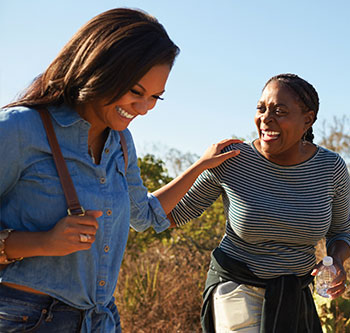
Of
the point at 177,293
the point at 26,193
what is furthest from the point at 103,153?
the point at 177,293

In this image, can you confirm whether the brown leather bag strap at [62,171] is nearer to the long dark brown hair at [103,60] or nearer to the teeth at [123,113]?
the long dark brown hair at [103,60]

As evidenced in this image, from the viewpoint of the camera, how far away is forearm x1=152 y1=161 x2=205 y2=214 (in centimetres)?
285

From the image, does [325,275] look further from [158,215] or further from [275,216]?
[158,215]

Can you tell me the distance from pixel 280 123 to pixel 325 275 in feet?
2.99

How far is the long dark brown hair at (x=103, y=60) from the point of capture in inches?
82.0

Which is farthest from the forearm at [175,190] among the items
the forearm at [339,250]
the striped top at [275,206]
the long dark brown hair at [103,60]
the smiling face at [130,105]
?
the forearm at [339,250]

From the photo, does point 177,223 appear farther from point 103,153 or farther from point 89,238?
point 89,238

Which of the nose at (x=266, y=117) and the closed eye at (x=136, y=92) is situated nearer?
the closed eye at (x=136, y=92)

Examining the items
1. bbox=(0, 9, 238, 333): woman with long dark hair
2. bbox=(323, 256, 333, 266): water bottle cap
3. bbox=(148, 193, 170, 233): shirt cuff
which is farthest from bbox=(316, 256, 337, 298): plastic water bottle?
bbox=(0, 9, 238, 333): woman with long dark hair

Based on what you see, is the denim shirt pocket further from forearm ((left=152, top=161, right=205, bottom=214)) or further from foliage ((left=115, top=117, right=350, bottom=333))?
foliage ((left=115, top=117, right=350, bottom=333))

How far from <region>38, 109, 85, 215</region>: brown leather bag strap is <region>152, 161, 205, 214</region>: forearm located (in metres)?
0.86

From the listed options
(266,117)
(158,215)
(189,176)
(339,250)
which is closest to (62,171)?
(158,215)

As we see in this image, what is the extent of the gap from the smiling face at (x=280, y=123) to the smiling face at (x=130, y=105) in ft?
4.41

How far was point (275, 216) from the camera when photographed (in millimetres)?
3316
